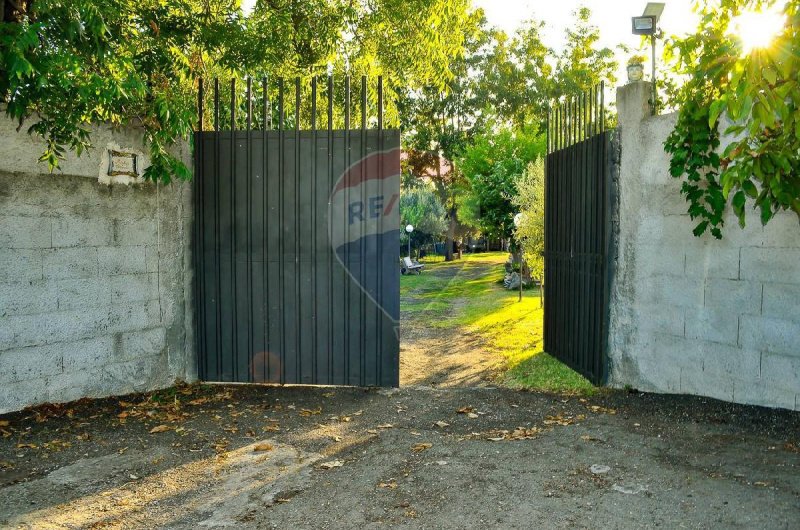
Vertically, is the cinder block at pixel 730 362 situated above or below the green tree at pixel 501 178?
below

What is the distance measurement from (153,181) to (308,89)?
4.52 meters

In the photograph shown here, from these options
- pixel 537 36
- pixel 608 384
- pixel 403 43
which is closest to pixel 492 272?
pixel 537 36

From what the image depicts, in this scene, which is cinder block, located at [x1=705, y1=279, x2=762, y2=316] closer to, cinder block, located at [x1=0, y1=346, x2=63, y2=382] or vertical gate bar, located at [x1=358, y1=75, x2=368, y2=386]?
vertical gate bar, located at [x1=358, y1=75, x2=368, y2=386]

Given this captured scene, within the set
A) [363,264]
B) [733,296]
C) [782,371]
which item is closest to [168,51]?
[363,264]

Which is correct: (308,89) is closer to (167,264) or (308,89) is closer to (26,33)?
(167,264)

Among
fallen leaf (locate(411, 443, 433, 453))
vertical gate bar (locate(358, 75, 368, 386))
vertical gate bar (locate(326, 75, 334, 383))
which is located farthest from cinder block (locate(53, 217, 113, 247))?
fallen leaf (locate(411, 443, 433, 453))

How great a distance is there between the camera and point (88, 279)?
5973 millimetres

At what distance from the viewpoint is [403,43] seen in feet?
33.1

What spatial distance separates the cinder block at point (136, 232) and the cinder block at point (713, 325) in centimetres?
511

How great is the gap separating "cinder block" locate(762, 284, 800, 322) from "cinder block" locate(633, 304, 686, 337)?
760 millimetres

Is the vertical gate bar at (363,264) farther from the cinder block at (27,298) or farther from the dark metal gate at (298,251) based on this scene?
the cinder block at (27,298)

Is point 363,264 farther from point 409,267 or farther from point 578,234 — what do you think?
point 409,267

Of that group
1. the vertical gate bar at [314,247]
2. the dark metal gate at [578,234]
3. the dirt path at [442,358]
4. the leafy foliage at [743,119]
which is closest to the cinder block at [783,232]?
the leafy foliage at [743,119]

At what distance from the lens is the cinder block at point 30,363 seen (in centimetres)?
546
